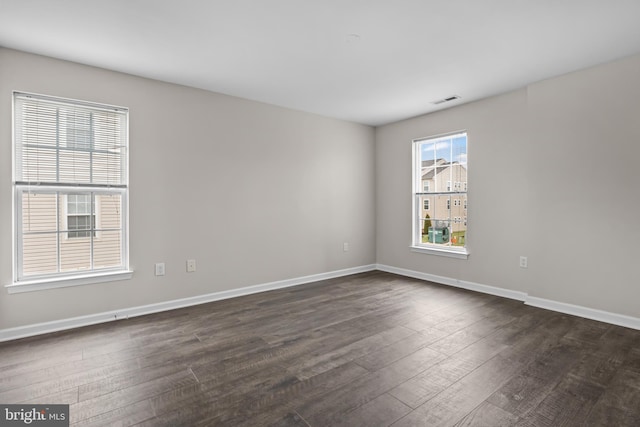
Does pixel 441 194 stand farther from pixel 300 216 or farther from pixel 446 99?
pixel 300 216

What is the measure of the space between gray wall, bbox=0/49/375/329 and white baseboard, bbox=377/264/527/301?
801 millimetres

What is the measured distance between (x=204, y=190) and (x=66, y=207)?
1252 millimetres

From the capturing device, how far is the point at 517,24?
7.67 feet

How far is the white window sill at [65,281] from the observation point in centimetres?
268

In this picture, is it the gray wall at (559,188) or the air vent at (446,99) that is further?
the air vent at (446,99)

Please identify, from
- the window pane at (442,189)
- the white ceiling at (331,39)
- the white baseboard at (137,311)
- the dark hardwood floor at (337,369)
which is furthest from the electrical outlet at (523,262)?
the white baseboard at (137,311)

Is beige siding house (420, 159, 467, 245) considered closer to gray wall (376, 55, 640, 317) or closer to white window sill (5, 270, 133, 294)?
gray wall (376, 55, 640, 317)

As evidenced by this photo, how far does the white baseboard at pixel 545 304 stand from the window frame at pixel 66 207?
151 inches

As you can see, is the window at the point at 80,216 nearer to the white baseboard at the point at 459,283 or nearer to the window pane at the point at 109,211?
the window pane at the point at 109,211

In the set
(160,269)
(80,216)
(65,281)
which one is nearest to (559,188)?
(160,269)

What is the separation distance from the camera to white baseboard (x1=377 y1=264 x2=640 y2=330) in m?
2.90

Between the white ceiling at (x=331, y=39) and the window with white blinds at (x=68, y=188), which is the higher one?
Answer: the white ceiling at (x=331, y=39)

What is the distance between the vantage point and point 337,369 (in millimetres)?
2164

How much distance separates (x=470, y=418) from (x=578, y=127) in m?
3.01
